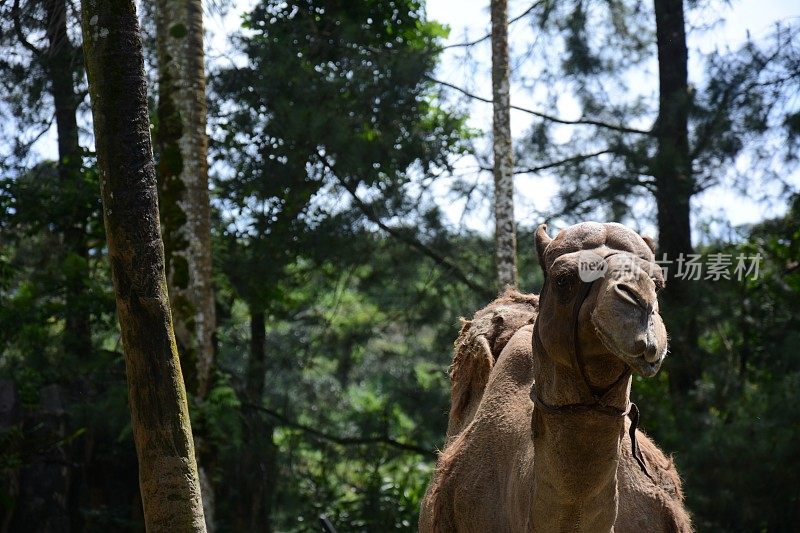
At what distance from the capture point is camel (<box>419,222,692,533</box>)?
296cm

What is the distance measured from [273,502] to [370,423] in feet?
4.94

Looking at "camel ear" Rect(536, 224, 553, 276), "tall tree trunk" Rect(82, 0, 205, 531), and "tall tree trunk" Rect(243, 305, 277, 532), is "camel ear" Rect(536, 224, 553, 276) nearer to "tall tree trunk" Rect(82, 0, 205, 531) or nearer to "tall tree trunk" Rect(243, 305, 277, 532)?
"tall tree trunk" Rect(82, 0, 205, 531)

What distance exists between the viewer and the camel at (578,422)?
296cm

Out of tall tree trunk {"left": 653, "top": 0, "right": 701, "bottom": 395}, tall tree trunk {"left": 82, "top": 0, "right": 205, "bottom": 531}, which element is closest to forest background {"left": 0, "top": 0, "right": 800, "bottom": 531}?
tall tree trunk {"left": 653, "top": 0, "right": 701, "bottom": 395}

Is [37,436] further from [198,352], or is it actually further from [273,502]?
[198,352]

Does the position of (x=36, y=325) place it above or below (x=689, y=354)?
above

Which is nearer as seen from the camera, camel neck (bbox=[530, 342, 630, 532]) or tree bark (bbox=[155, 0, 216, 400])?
camel neck (bbox=[530, 342, 630, 532])

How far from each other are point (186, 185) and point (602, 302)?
6520 millimetres

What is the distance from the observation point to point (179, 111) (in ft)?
29.8

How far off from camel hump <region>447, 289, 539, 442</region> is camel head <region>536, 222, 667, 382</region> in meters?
2.24

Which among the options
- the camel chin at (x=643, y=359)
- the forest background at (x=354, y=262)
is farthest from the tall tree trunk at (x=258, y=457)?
the camel chin at (x=643, y=359)

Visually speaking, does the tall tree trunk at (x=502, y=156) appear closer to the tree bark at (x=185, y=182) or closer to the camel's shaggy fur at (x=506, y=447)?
the tree bark at (x=185, y=182)

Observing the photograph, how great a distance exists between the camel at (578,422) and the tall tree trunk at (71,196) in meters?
7.17

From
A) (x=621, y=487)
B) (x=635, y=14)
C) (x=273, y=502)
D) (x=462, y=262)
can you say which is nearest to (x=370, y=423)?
(x=273, y=502)
